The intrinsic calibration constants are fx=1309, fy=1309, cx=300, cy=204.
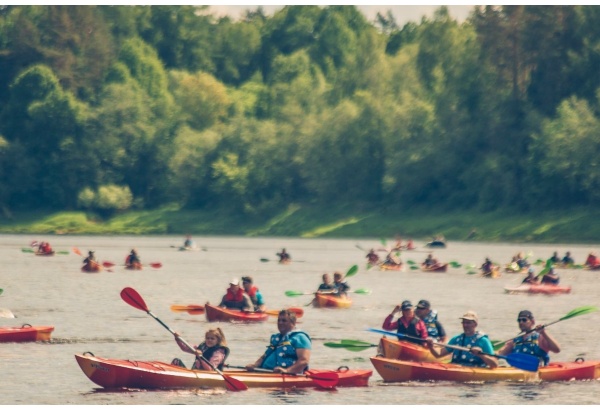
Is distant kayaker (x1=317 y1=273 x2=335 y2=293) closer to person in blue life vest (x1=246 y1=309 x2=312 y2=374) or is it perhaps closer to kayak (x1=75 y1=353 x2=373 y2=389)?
person in blue life vest (x1=246 y1=309 x2=312 y2=374)

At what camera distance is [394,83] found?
110062 mm

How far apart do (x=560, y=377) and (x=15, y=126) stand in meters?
95.8

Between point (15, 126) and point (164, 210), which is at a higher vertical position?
point (15, 126)

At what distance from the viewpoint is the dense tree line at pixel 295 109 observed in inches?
3718

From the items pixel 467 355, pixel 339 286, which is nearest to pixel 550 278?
pixel 339 286

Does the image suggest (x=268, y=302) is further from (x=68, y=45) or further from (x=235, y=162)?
(x=68, y=45)

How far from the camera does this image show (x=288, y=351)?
971 inches

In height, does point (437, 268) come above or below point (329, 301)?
above

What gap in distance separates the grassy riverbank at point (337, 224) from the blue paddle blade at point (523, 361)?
204ft

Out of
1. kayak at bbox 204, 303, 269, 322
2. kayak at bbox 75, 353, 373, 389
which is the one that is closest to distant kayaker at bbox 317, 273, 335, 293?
kayak at bbox 204, 303, 269, 322

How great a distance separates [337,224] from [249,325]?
67.8m

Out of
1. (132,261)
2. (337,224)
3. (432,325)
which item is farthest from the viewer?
(337,224)

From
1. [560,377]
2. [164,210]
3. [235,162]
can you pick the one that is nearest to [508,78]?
[235,162]

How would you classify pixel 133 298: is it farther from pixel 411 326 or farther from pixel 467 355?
pixel 467 355
